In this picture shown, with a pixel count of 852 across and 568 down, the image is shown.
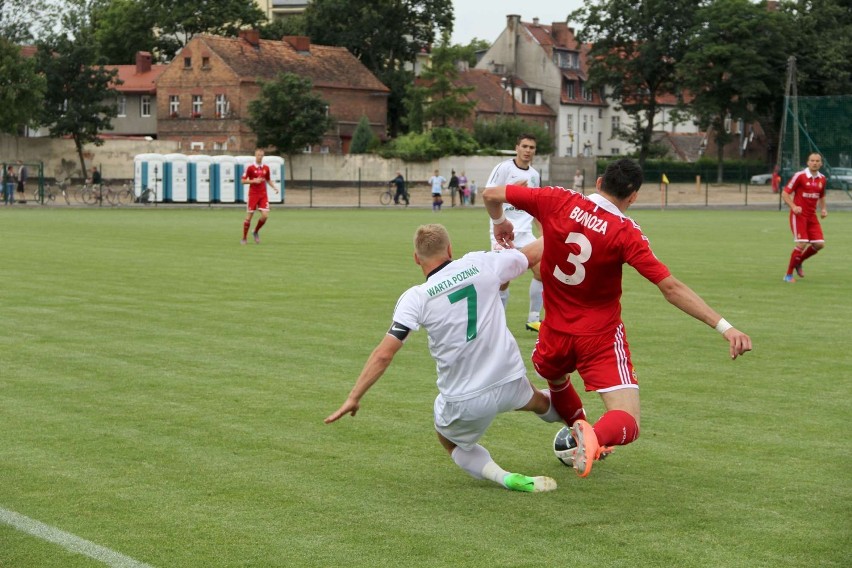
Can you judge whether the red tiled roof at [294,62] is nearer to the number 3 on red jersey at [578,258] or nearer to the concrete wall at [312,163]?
the concrete wall at [312,163]

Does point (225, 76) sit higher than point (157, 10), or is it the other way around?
point (157, 10)

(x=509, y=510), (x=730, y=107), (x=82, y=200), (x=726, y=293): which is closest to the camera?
(x=509, y=510)

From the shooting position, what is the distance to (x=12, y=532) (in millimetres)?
5672

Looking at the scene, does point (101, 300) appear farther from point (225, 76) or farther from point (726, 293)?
point (225, 76)

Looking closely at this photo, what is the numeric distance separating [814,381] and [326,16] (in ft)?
307

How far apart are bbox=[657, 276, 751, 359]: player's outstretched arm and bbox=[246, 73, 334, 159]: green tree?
7078 cm

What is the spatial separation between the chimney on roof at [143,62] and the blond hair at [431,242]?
9580cm

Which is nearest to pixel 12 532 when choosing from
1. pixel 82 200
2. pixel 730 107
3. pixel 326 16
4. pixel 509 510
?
pixel 509 510

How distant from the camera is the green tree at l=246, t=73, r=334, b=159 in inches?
3007

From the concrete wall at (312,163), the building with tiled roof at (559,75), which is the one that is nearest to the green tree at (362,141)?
the concrete wall at (312,163)

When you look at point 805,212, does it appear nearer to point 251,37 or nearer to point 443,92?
point 443,92

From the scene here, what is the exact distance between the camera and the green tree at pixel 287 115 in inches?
3007

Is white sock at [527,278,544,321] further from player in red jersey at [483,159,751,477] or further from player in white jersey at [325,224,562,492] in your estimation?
player in white jersey at [325,224,562,492]

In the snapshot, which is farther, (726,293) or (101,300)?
(726,293)
